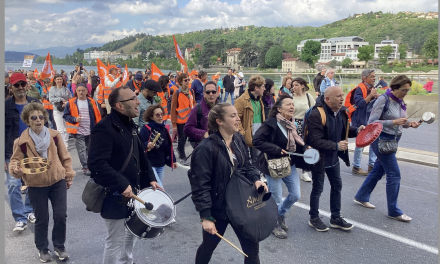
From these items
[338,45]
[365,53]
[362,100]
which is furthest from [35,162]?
[338,45]

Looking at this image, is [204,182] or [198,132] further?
[198,132]

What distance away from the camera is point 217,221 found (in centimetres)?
294

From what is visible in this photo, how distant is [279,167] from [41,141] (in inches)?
107

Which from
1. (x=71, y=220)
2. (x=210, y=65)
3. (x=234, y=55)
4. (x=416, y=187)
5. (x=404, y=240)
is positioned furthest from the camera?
(x=234, y=55)

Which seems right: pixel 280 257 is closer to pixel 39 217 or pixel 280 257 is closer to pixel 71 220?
pixel 39 217

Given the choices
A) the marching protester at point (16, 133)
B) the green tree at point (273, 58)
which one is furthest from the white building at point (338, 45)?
the marching protester at point (16, 133)

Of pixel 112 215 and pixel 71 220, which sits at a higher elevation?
pixel 112 215

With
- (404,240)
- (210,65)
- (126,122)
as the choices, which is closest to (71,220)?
(126,122)

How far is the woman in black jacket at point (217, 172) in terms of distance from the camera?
2.78 metres

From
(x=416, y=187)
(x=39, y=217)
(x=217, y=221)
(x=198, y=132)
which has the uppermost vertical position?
(x=198, y=132)

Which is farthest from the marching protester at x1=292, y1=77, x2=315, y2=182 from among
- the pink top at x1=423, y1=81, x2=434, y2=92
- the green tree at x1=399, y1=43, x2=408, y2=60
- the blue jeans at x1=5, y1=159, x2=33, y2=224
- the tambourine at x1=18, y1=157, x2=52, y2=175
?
the green tree at x1=399, y1=43, x2=408, y2=60

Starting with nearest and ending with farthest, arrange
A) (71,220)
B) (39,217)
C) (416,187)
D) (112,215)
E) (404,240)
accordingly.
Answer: (112,215) → (39,217) → (404,240) → (71,220) → (416,187)

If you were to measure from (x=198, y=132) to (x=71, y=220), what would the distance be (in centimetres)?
222

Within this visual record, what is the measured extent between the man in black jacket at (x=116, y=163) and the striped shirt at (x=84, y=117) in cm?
417
